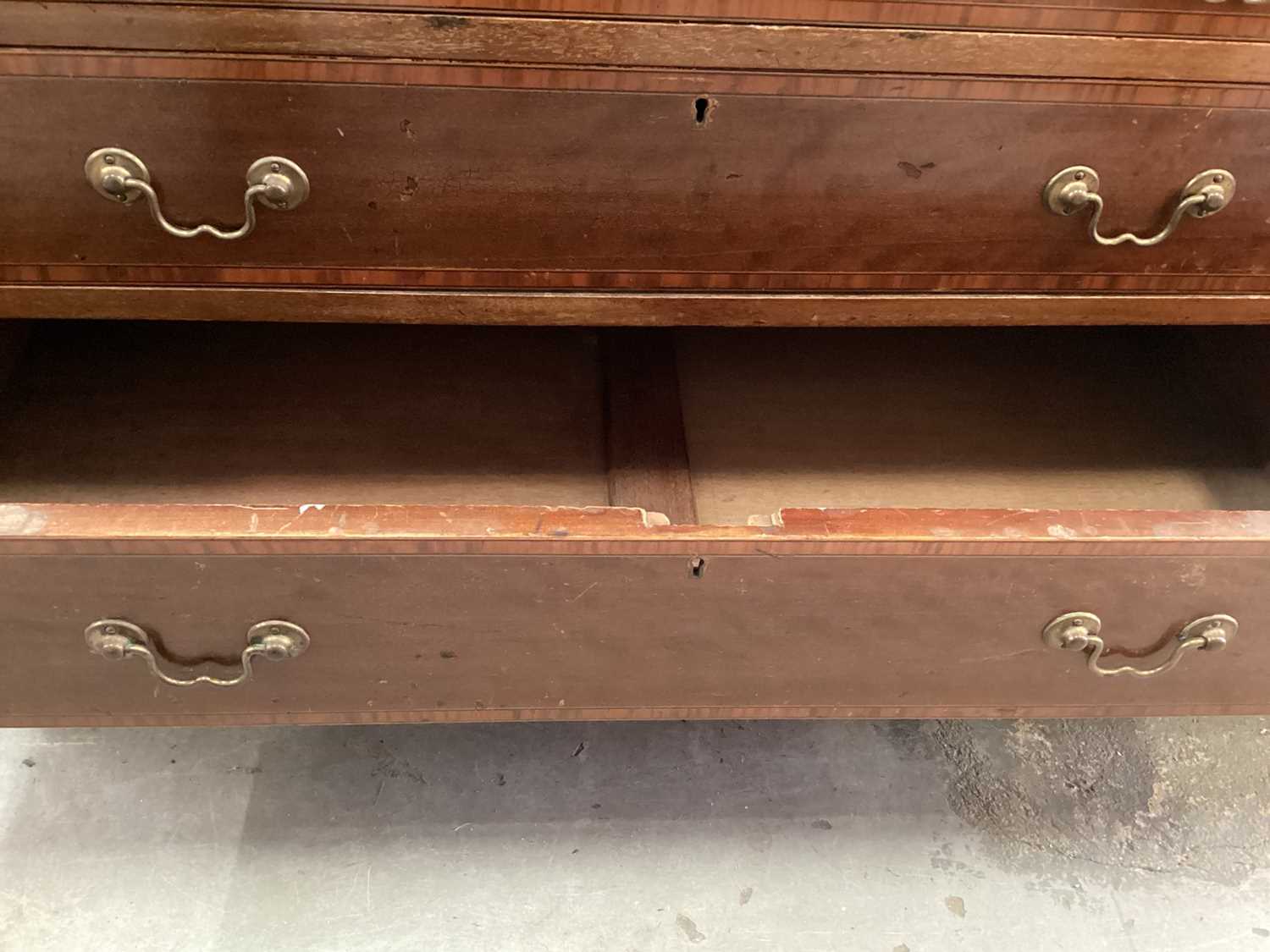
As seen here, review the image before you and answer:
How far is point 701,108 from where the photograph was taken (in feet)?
1.64

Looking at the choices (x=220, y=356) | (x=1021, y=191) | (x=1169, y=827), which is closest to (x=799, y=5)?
(x=1021, y=191)

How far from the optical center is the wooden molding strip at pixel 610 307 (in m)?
0.54

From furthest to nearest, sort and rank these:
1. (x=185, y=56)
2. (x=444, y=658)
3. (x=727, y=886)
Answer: (x=727, y=886), (x=444, y=658), (x=185, y=56)

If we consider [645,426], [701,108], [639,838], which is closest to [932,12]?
[701,108]

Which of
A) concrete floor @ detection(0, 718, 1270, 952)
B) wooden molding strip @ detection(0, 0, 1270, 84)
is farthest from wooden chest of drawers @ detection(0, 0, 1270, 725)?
concrete floor @ detection(0, 718, 1270, 952)

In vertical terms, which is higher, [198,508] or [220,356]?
[220,356]

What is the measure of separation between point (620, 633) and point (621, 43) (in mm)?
327

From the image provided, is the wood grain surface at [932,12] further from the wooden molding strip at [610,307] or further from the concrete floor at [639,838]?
the concrete floor at [639,838]

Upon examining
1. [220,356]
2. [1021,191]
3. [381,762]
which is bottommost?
[381,762]

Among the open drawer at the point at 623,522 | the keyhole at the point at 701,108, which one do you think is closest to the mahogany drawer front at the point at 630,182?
the keyhole at the point at 701,108

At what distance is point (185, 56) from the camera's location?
0.47 metres

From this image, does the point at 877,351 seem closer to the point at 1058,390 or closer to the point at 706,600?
the point at 1058,390

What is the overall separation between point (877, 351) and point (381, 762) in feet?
1.88

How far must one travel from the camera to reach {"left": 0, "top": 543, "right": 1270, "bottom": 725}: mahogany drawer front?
0.52m
